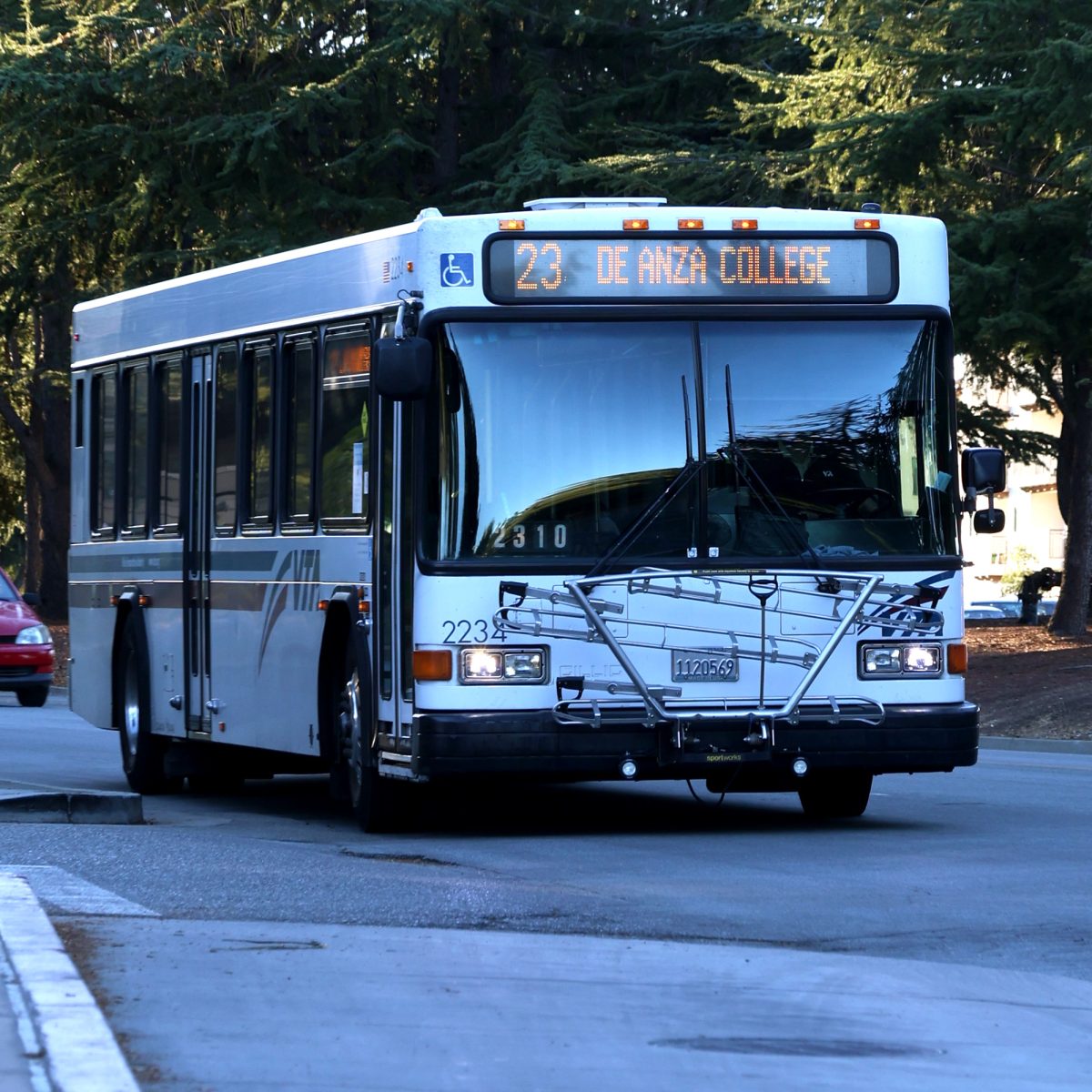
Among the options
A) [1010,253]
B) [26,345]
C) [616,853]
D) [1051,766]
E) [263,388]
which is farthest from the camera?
[26,345]

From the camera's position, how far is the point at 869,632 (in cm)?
1239

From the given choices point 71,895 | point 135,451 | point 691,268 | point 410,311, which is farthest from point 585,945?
point 135,451

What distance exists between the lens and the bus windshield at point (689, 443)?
39.3ft

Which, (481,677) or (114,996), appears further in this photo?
(481,677)

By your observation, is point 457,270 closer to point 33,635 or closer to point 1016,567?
point 33,635

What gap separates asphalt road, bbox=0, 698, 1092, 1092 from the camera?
6574 mm

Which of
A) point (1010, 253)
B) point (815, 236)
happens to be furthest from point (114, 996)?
point (1010, 253)

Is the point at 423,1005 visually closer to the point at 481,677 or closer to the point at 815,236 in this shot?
the point at 481,677

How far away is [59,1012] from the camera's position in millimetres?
6617

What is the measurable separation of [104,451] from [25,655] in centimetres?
1220

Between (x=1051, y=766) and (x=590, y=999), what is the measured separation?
12.7 m

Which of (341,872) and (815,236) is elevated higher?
(815,236)

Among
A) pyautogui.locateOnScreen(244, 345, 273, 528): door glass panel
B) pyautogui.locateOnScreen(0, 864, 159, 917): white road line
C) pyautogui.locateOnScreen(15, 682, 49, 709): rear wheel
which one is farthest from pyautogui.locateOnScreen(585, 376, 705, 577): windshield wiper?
pyautogui.locateOnScreen(15, 682, 49, 709): rear wheel

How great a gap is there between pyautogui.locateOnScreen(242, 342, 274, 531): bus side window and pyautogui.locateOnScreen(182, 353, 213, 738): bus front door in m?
0.67
